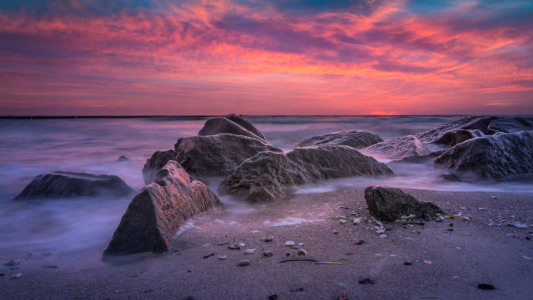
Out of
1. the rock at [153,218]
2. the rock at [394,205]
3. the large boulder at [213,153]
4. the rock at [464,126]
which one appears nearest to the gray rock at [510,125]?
the rock at [464,126]

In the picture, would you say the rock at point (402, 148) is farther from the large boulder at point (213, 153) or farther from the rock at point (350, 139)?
the large boulder at point (213, 153)

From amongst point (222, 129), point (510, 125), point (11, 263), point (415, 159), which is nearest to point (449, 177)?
point (415, 159)

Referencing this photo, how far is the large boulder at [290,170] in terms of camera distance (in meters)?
3.79

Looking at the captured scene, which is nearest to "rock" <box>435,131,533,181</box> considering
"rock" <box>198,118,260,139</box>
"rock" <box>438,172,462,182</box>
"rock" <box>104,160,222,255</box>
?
"rock" <box>438,172,462,182</box>

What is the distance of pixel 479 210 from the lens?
307cm

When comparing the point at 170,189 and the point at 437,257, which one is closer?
the point at 437,257

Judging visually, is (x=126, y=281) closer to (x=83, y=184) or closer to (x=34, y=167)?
(x=83, y=184)

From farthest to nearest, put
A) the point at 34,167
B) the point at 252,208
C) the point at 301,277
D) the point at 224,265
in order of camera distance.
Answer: the point at 34,167 < the point at 252,208 < the point at 224,265 < the point at 301,277

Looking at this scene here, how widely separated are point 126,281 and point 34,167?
753cm

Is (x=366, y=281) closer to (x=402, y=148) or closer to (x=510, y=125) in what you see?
(x=402, y=148)

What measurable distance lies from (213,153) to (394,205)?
9.20 ft

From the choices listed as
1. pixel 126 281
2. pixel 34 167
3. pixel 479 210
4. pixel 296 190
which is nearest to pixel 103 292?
pixel 126 281

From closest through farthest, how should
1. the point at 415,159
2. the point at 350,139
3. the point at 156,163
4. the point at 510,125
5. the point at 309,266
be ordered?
1. the point at 309,266
2. the point at 156,163
3. the point at 415,159
4. the point at 510,125
5. the point at 350,139

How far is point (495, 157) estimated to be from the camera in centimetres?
455
